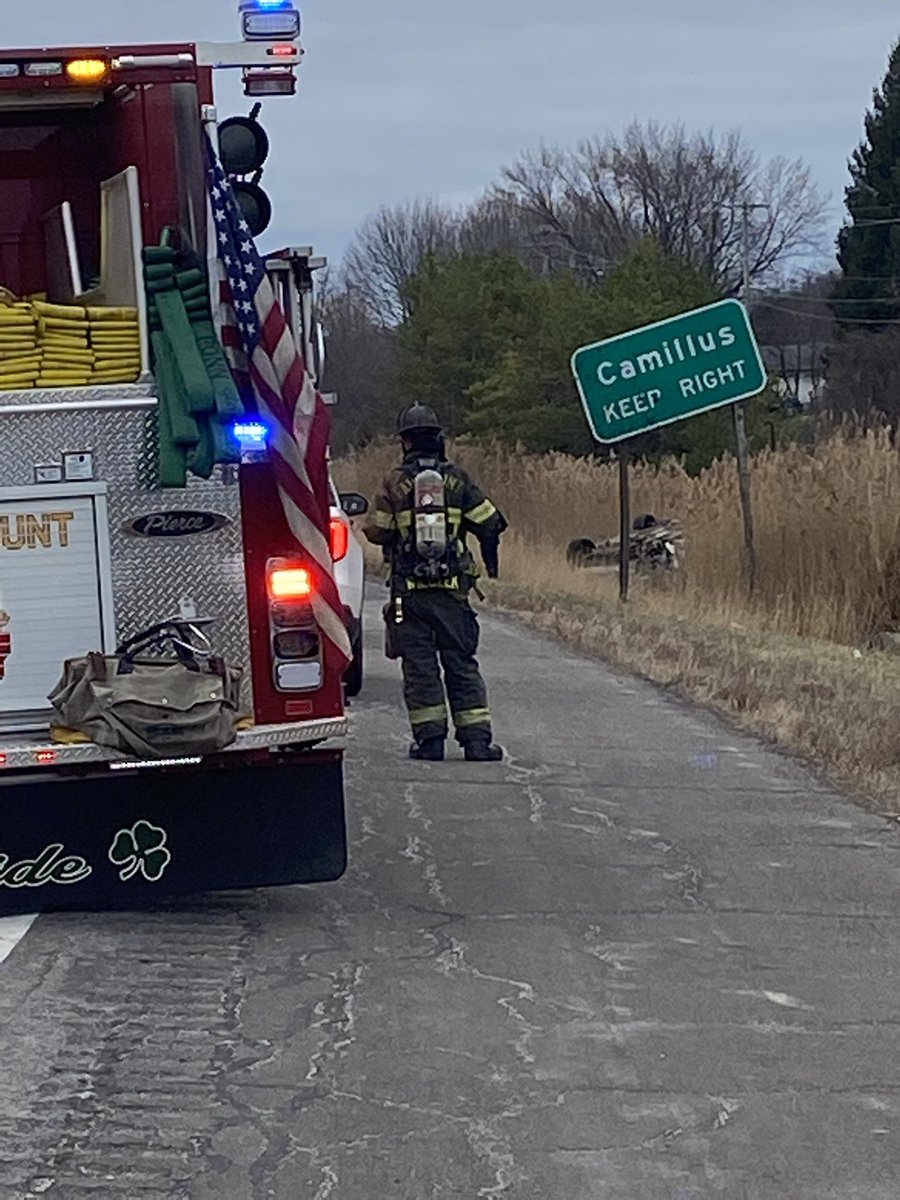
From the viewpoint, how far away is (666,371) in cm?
1961

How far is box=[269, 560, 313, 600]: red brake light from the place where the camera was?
6.78 metres

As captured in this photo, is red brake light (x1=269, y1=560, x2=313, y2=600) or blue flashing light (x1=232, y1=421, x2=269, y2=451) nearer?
blue flashing light (x1=232, y1=421, x2=269, y2=451)

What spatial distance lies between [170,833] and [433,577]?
12.1 ft

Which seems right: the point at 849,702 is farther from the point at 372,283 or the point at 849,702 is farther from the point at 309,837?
the point at 372,283

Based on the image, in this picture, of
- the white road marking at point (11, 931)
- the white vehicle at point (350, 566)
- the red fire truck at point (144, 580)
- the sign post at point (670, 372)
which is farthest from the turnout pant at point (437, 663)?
the sign post at point (670, 372)

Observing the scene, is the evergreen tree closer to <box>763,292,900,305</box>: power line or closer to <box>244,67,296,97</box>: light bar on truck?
<box>763,292,900,305</box>: power line

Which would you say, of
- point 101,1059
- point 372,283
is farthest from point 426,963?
point 372,283

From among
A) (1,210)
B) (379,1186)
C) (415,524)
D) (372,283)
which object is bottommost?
(379,1186)

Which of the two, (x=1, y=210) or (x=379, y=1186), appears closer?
(x=379, y=1186)

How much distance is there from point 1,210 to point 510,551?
1967 cm

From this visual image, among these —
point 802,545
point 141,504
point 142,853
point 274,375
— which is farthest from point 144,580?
point 802,545

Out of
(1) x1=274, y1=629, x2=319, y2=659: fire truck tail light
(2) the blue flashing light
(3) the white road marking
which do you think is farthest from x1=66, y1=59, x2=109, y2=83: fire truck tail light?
(3) the white road marking

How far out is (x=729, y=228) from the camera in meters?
66.2

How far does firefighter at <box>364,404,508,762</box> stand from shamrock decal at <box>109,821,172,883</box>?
3663 mm
